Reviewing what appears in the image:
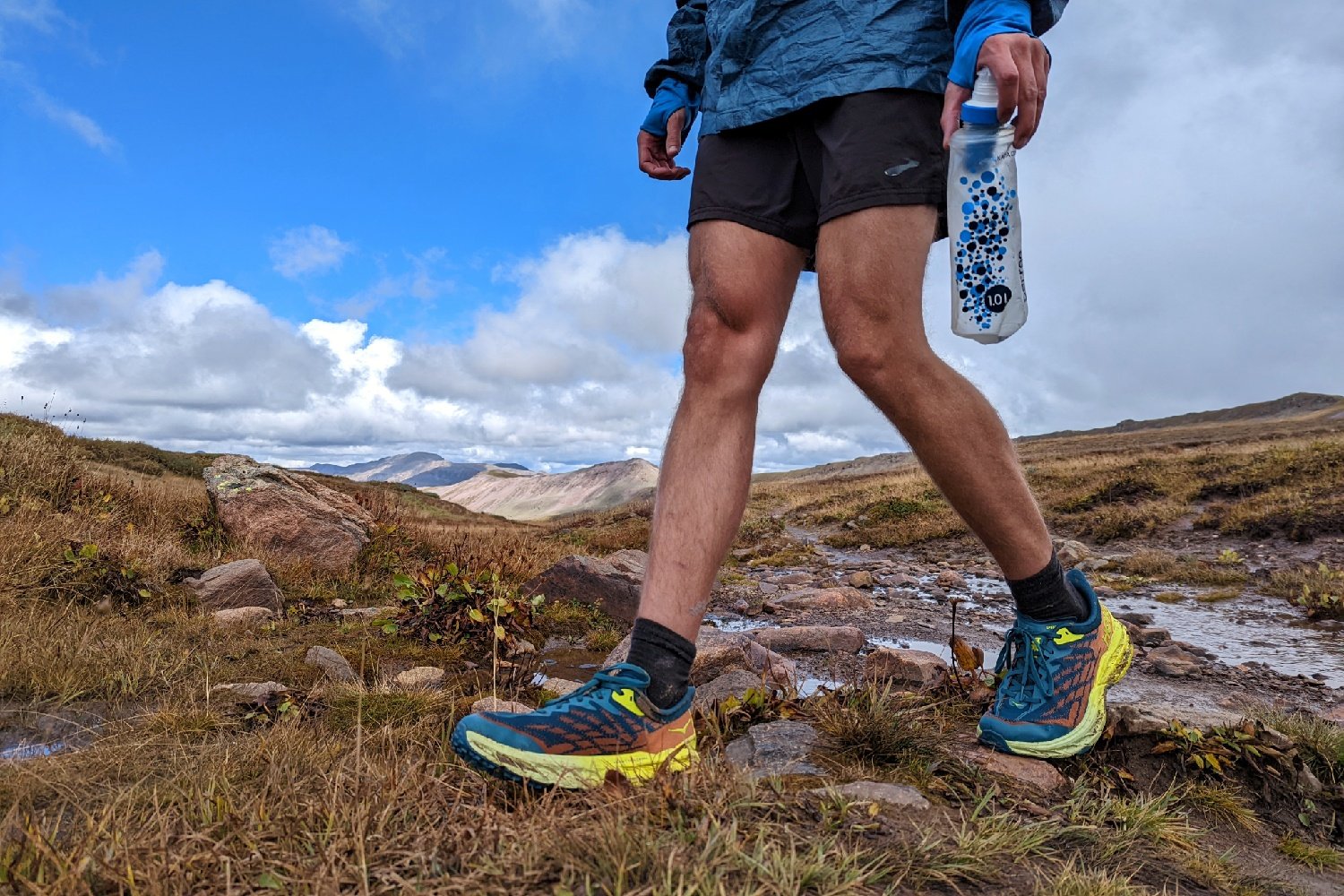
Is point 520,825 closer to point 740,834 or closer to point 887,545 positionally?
point 740,834

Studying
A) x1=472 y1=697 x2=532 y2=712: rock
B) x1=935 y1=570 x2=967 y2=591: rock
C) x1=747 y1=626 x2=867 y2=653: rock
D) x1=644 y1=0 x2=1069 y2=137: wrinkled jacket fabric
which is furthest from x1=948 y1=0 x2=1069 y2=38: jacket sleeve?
x1=935 y1=570 x2=967 y2=591: rock

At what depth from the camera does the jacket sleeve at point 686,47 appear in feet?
8.97

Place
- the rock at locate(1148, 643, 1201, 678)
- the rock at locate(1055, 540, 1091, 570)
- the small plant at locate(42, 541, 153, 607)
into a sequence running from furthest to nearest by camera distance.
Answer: the rock at locate(1055, 540, 1091, 570)
the rock at locate(1148, 643, 1201, 678)
the small plant at locate(42, 541, 153, 607)

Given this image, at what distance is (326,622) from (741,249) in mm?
3714

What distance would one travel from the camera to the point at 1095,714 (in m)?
2.32

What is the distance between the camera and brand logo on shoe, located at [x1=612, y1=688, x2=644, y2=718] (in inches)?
73.6

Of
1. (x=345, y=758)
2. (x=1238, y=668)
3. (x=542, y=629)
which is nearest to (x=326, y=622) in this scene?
(x=542, y=629)

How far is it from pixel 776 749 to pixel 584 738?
24.1 inches

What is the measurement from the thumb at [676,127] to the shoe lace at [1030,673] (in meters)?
2.01

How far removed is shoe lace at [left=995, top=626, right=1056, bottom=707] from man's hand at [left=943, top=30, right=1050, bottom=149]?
143 cm

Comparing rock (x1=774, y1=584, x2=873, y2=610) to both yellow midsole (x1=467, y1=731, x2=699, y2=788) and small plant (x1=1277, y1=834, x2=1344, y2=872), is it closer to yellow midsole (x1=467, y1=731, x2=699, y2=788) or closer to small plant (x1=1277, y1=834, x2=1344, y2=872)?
small plant (x1=1277, y1=834, x2=1344, y2=872)

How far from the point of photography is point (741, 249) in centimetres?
226

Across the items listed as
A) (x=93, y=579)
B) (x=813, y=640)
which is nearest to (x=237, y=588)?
(x=93, y=579)

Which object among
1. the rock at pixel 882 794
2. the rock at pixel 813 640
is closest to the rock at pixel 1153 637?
the rock at pixel 813 640
